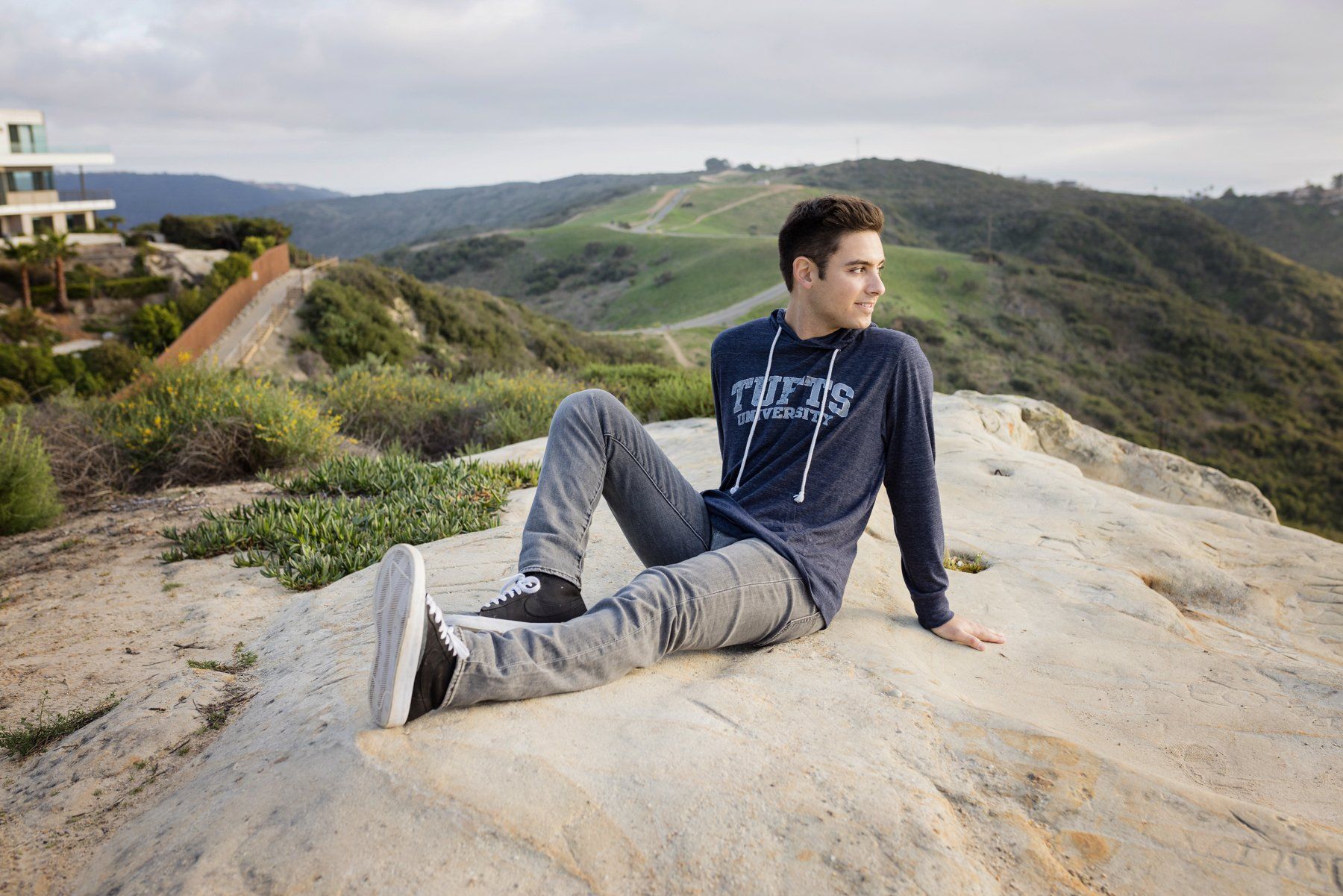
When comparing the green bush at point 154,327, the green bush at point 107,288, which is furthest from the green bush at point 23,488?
the green bush at point 107,288

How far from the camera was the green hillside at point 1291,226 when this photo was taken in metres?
66.6

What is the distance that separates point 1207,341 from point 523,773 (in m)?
46.9

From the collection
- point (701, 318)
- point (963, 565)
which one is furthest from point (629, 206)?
point (963, 565)

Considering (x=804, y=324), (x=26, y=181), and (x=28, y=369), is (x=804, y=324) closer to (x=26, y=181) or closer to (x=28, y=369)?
(x=28, y=369)

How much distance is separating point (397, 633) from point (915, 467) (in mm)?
1880

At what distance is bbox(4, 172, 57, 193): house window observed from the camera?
118ft

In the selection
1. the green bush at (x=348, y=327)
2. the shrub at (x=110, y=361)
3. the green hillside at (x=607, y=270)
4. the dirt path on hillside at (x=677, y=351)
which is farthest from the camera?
the green hillside at (x=607, y=270)

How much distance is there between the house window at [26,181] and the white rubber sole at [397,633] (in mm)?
45746

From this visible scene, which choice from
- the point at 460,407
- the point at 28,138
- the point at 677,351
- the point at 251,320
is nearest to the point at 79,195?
the point at 28,138

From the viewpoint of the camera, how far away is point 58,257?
1126 inches

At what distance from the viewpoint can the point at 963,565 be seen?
4008mm

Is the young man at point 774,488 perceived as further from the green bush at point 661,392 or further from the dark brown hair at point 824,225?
the green bush at point 661,392

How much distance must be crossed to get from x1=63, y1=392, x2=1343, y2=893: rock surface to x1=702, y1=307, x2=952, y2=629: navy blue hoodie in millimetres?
326

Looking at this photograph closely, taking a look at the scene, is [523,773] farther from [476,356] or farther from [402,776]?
[476,356]
